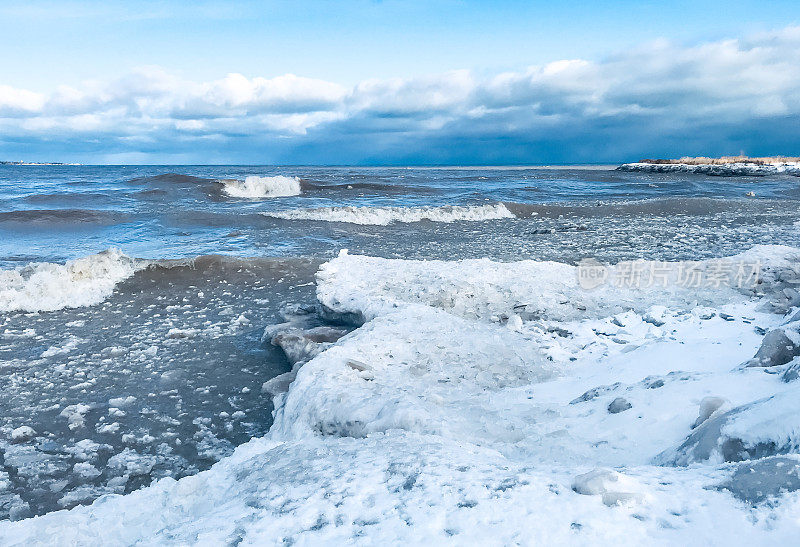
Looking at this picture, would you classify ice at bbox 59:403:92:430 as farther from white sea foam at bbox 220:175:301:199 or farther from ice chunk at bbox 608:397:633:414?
white sea foam at bbox 220:175:301:199

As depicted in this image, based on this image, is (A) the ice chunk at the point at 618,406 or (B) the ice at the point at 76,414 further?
(B) the ice at the point at 76,414

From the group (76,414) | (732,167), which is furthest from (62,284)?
(732,167)

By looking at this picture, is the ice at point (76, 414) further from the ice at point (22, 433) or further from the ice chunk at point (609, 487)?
the ice chunk at point (609, 487)

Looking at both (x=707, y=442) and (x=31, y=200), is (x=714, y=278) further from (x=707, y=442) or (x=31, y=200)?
(x=31, y=200)

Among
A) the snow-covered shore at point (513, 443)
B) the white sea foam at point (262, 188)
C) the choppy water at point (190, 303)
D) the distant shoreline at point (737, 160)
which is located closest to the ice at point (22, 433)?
the choppy water at point (190, 303)

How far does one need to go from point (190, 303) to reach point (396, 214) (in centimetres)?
1033

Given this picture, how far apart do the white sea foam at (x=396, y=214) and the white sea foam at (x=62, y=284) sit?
8223mm

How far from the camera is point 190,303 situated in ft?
22.6

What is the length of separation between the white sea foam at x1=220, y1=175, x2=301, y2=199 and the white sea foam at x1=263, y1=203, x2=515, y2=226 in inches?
364

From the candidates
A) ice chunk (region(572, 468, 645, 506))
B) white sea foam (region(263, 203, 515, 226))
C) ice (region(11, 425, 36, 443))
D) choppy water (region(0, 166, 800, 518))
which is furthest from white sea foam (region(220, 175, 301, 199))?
ice chunk (region(572, 468, 645, 506))

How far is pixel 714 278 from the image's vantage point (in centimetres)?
636

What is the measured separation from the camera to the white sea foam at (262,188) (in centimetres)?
2592

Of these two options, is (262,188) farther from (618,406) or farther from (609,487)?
(609,487)

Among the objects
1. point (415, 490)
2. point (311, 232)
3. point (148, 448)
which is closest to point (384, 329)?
point (148, 448)
